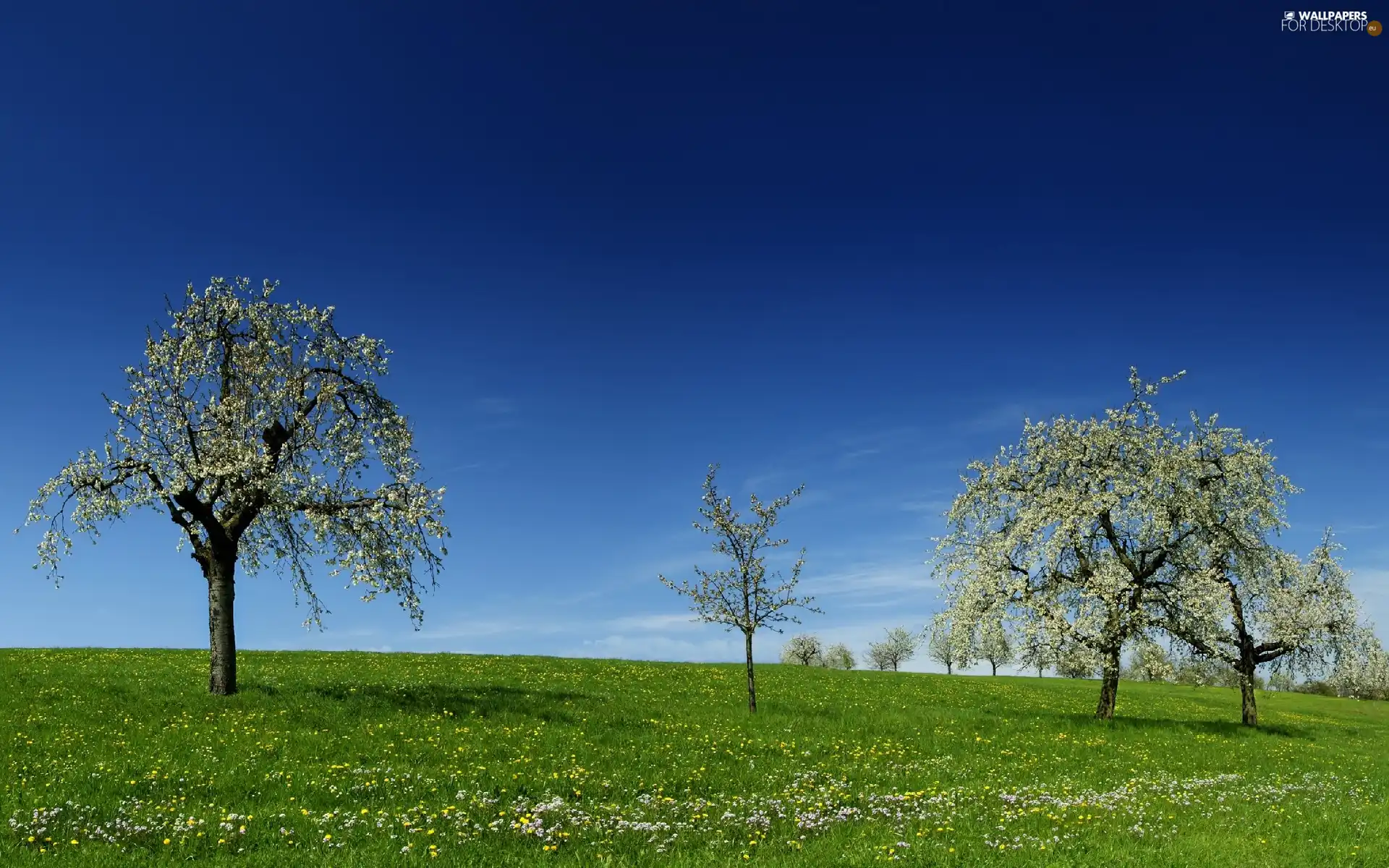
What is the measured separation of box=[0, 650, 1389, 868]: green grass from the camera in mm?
12562

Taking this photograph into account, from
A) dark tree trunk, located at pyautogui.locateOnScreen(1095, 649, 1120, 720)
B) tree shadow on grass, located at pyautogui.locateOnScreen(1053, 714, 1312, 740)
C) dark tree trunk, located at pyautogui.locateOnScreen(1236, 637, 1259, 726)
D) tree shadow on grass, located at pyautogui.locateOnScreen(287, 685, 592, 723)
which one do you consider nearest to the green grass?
tree shadow on grass, located at pyautogui.locateOnScreen(287, 685, 592, 723)

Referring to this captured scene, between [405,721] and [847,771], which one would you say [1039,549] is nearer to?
[847,771]

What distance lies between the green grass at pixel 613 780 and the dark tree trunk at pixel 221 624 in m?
0.73

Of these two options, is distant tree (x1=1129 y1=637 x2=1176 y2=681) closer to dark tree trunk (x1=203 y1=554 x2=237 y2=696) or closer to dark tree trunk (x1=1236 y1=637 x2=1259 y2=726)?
dark tree trunk (x1=1236 y1=637 x2=1259 y2=726)

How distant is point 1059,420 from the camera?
129 ft

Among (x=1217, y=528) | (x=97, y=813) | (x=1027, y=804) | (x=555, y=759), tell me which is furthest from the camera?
(x=1217, y=528)

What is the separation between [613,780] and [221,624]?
15.4m

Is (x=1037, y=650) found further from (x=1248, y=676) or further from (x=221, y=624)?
(x=221, y=624)

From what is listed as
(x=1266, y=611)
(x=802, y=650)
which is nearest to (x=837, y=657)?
(x=802, y=650)

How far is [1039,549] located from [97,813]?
33598 millimetres

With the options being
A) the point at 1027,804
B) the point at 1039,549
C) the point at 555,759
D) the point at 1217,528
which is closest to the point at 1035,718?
the point at 1039,549

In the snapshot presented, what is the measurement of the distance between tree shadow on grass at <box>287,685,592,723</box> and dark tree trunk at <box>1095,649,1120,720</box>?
21503 mm

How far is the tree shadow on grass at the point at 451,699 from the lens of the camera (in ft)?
84.5

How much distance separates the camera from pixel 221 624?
26703 mm
